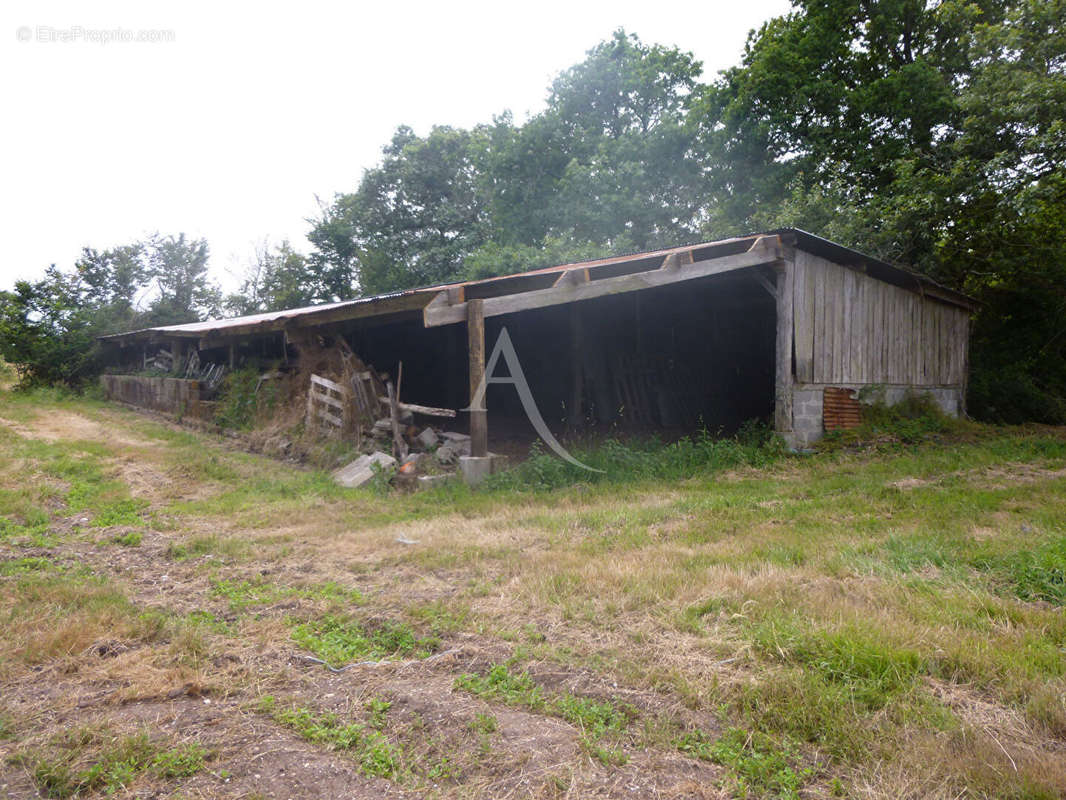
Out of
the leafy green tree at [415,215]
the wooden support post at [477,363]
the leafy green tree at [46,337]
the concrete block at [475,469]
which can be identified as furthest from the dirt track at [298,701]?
the leafy green tree at [415,215]

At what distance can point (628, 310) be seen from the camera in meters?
12.6

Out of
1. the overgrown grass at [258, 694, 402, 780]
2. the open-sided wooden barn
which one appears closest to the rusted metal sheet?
the open-sided wooden barn

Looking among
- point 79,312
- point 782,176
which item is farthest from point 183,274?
point 782,176

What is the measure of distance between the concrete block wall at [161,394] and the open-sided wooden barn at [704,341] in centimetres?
17

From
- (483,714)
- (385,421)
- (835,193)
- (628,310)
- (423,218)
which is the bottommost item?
(483,714)

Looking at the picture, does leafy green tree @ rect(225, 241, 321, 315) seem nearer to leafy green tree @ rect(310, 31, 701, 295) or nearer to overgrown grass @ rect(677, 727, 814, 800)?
leafy green tree @ rect(310, 31, 701, 295)

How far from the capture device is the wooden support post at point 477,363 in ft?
23.4

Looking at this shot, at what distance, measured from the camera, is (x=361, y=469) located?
25.2ft

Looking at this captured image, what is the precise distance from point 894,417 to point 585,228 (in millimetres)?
15281

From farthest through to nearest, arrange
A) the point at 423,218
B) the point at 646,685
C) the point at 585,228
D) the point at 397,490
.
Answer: the point at 423,218 < the point at 585,228 < the point at 397,490 < the point at 646,685

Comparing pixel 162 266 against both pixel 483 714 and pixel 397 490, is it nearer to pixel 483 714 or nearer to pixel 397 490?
pixel 397 490

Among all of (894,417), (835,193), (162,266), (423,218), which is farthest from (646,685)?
(162,266)

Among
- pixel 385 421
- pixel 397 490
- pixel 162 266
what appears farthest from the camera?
pixel 162 266

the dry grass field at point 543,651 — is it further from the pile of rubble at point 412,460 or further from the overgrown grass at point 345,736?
the pile of rubble at point 412,460
